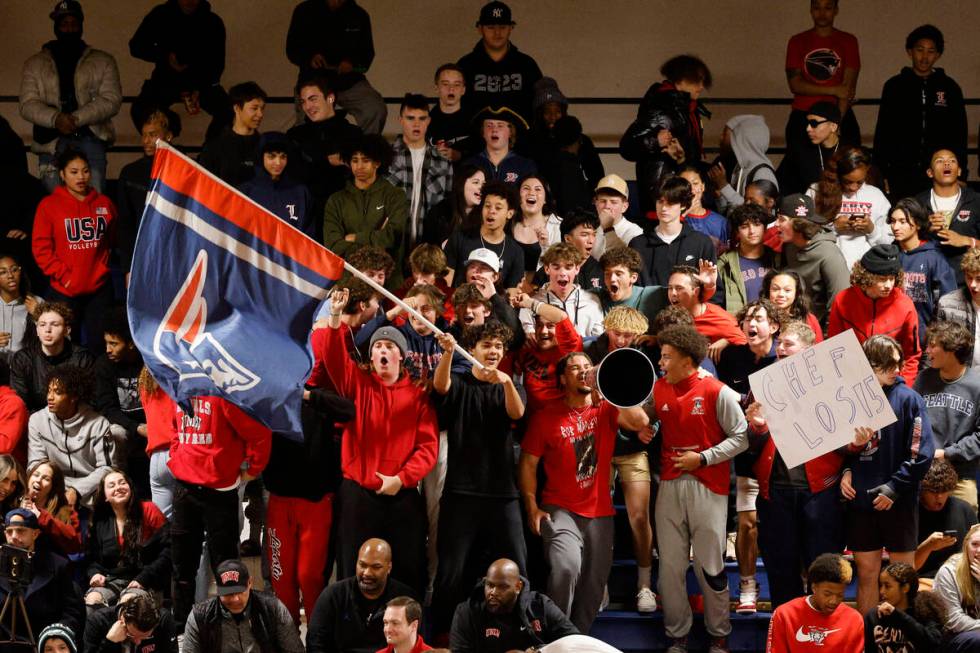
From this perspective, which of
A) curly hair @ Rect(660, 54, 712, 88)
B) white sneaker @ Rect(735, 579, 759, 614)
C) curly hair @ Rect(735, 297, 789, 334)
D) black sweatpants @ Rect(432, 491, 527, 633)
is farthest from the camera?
curly hair @ Rect(660, 54, 712, 88)

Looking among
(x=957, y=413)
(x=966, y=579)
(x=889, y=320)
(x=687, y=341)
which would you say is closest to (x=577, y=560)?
(x=687, y=341)

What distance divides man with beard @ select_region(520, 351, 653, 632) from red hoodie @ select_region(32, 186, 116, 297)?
13.2 ft

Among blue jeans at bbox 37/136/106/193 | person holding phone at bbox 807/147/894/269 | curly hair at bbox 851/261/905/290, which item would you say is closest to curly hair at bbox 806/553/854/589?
curly hair at bbox 851/261/905/290

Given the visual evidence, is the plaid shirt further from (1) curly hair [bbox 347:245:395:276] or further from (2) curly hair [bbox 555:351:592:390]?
(2) curly hair [bbox 555:351:592:390]

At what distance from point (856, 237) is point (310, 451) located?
4.58 metres

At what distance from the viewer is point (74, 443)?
10.2 metres

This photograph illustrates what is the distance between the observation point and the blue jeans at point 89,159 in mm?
12398

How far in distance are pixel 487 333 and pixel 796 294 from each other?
230cm

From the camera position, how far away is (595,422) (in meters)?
9.38

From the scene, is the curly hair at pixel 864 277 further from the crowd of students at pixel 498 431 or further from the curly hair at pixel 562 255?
the curly hair at pixel 562 255

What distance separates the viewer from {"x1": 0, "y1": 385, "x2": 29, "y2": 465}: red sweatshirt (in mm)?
10273

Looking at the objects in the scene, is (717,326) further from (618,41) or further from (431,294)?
(618,41)

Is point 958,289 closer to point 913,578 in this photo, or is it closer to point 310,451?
point 913,578

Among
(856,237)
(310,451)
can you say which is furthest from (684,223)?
(310,451)
